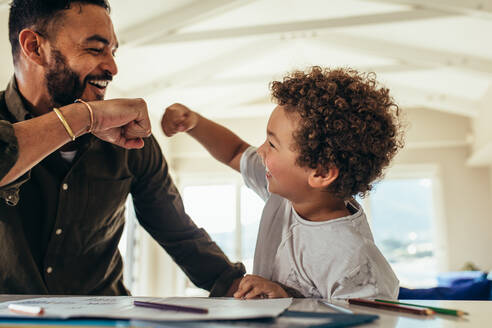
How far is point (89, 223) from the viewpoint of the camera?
1.36 m

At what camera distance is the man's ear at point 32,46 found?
1.46 metres

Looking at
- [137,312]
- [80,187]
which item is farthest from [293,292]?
[80,187]

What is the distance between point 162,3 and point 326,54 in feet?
9.09

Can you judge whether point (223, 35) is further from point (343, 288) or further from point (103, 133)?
point (343, 288)

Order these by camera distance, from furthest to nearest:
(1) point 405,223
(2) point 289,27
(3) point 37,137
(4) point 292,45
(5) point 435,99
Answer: (1) point 405,223, (5) point 435,99, (4) point 292,45, (2) point 289,27, (3) point 37,137

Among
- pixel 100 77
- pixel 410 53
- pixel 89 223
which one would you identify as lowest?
pixel 89 223

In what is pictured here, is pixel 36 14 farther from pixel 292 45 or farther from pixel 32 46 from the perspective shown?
pixel 292 45

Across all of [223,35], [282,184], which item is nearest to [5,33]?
[223,35]

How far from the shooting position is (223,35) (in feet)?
14.2

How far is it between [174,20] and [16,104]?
10.0ft

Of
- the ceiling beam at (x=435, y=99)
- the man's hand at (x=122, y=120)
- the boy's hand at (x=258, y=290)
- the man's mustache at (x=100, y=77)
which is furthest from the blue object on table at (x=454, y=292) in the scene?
the ceiling beam at (x=435, y=99)

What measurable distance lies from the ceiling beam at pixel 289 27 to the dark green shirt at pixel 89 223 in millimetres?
2995

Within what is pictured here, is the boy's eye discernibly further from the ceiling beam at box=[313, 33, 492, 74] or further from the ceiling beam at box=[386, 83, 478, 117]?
the ceiling beam at box=[386, 83, 478, 117]

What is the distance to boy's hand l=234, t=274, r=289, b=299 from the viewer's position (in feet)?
2.93
